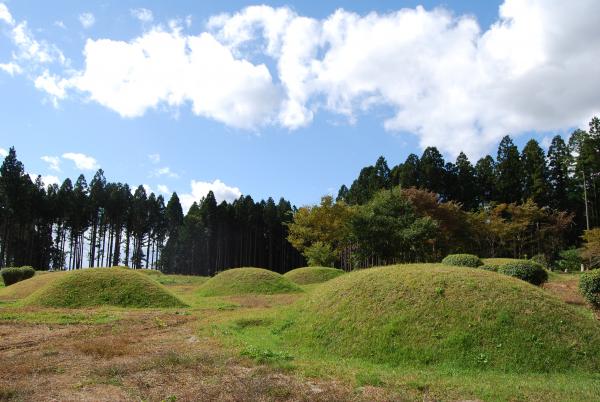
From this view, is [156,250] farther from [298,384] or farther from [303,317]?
[298,384]

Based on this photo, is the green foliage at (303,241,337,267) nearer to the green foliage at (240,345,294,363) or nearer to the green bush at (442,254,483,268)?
the green bush at (442,254,483,268)

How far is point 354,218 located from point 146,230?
152ft

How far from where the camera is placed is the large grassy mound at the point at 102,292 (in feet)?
70.9

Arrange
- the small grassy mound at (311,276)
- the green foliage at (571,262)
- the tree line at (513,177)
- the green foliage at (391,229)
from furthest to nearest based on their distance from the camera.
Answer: the tree line at (513,177) < the green foliage at (571,262) < the small grassy mound at (311,276) < the green foliage at (391,229)

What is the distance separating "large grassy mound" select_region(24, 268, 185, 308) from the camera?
21.6 metres

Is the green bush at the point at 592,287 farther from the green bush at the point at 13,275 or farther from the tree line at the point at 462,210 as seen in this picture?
the green bush at the point at 13,275

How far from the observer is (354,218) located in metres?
36.3

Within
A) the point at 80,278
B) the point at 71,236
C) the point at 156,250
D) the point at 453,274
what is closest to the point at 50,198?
the point at 71,236

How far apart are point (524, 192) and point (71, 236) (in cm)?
6670

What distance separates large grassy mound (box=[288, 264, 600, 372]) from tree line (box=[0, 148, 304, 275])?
5717cm

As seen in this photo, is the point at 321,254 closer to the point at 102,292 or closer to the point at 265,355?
the point at 102,292

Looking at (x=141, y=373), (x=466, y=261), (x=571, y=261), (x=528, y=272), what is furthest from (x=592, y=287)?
(x=571, y=261)

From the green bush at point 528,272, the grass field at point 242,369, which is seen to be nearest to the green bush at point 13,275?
the grass field at point 242,369

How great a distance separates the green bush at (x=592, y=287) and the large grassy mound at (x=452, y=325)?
10.6 ft
